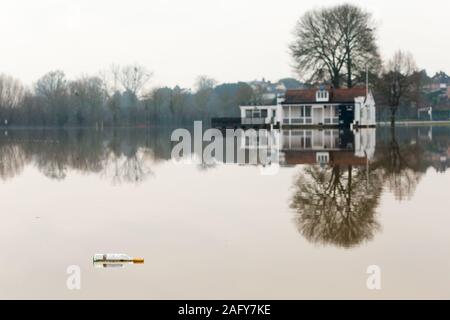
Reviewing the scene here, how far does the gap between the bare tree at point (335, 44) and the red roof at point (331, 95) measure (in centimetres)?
178

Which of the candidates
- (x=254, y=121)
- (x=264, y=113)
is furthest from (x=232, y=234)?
(x=264, y=113)

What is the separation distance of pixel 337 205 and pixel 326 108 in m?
46.8

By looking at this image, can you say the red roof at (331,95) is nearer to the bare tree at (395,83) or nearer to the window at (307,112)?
the window at (307,112)

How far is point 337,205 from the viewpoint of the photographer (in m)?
11.3

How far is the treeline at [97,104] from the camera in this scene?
91375 millimetres

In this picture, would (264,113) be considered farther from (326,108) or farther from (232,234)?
(232,234)

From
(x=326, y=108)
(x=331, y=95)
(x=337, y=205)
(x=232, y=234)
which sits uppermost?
(x=331, y=95)

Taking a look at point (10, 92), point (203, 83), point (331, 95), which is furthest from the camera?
point (203, 83)

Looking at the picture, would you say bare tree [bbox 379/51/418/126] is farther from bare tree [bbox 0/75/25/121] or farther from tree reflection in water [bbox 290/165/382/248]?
bare tree [bbox 0/75/25/121]

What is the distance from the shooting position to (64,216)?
35.5ft

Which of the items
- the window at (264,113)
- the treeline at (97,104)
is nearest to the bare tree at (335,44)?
the window at (264,113)
